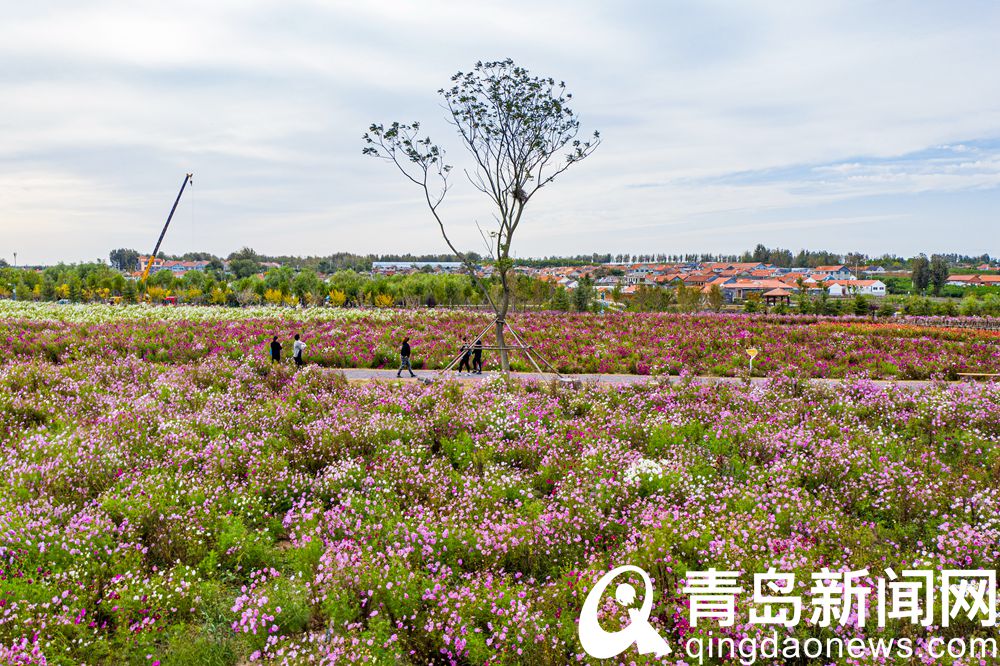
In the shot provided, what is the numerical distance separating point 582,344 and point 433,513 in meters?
18.4

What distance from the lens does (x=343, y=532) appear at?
7109mm

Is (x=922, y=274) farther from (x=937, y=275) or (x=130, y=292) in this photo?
(x=130, y=292)

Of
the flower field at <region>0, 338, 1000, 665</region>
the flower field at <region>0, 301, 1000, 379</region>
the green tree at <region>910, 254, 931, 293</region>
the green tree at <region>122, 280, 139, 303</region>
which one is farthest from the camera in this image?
the green tree at <region>910, 254, 931, 293</region>

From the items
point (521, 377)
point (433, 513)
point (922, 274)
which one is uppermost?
point (922, 274)

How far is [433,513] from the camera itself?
24.3 ft

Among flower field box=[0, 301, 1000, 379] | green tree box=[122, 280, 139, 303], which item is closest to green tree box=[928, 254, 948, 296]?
flower field box=[0, 301, 1000, 379]

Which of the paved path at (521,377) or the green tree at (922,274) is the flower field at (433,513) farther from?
the green tree at (922,274)

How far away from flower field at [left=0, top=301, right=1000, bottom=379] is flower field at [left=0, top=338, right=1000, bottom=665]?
7920 millimetres

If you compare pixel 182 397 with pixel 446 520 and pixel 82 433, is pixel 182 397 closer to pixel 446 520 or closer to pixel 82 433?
pixel 82 433

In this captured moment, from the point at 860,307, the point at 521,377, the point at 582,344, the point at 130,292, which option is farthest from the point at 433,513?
the point at 130,292

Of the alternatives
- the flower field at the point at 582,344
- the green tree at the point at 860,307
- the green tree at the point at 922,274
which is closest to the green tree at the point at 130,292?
the flower field at the point at 582,344

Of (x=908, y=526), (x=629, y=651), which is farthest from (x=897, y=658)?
(x=908, y=526)

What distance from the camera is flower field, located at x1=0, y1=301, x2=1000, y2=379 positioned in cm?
2091

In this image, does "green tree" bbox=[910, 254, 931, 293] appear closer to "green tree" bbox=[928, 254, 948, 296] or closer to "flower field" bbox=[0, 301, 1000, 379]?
"green tree" bbox=[928, 254, 948, 296]
